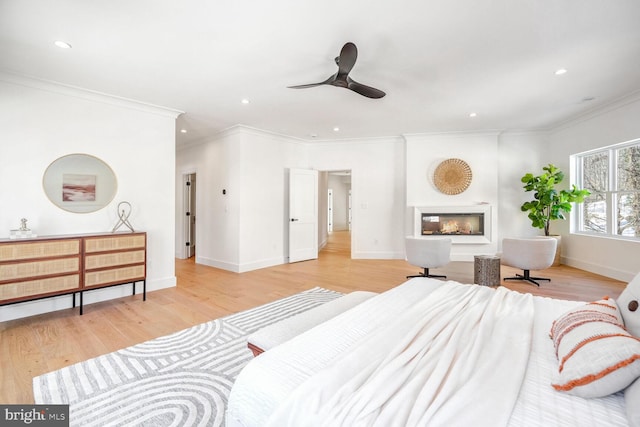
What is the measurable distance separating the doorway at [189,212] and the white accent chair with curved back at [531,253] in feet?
21.3

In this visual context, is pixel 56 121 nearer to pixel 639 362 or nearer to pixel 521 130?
pixel 639 362

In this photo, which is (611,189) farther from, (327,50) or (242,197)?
(242,197)

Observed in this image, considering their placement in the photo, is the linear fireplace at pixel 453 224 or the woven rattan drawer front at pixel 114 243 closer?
the woven rattan drawer front at pixel 114 243

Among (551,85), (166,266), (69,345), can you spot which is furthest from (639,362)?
(166,266)

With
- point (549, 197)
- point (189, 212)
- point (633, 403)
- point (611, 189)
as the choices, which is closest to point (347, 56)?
point (633, 403)

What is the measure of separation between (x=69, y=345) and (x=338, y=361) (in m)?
2.77

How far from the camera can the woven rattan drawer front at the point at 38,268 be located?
2.85 meters

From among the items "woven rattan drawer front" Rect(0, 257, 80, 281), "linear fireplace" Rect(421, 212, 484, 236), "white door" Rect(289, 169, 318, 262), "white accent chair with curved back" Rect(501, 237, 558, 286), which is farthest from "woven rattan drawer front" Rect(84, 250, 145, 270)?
"white accent chair with curved back" Rect(501, 237, 558, 286)

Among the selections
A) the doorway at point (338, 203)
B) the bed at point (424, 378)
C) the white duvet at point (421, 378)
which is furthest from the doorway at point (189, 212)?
the doorway at point (338, 203)

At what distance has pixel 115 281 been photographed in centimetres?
357

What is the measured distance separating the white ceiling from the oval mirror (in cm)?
94

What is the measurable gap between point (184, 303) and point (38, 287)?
143cm

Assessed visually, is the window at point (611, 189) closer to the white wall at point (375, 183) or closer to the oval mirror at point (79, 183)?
the white wall at point (375, 183)

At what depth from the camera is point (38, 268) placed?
3.01 metres
